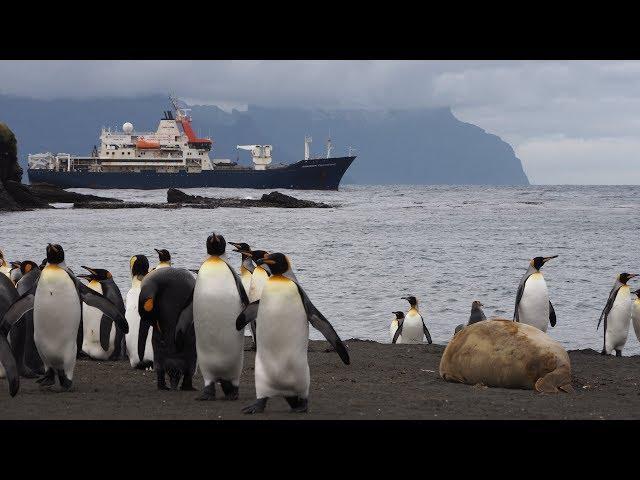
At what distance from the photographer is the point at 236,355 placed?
6.27 metres

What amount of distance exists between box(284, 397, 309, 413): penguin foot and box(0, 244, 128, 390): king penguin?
1.45 m

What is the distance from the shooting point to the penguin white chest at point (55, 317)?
6.66 meters

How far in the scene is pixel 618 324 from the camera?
11.0 m

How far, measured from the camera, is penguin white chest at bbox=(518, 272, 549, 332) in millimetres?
10609

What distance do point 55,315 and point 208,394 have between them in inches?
51.5

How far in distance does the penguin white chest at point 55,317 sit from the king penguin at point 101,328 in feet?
5.94

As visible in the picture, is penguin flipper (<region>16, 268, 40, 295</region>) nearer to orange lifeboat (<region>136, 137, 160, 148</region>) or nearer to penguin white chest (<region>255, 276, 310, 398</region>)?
penguin white chest (<region>255, 276, 310, 398</region>)

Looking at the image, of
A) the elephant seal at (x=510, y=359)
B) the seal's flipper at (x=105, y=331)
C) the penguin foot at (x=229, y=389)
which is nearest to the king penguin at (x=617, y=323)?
the elephant seal at (x=510, y=359)

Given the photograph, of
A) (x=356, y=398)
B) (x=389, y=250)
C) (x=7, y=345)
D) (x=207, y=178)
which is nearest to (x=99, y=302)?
(x=7, y=345)

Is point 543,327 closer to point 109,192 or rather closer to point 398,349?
point 398,349

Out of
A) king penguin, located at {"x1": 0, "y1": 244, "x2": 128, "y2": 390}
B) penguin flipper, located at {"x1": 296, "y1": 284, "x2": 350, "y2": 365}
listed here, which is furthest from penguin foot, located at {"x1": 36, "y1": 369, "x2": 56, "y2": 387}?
penguin flipper, located at {"x1": 296, "y1": 284, "x2": 350, "y2": 365}
